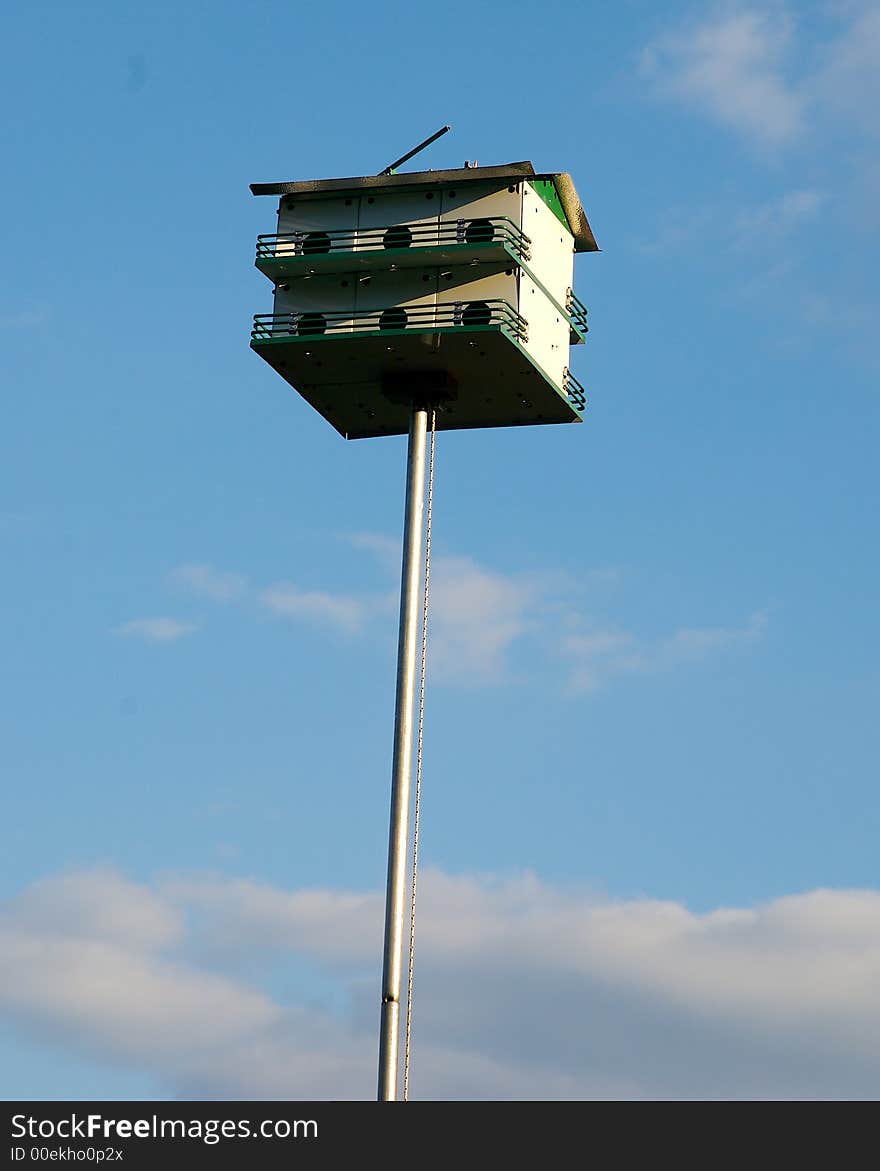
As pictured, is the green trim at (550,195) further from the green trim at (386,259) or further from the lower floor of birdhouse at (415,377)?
the lower floor of birdhouse at (415,377)

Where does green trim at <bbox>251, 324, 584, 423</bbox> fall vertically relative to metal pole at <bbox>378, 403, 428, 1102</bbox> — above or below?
above

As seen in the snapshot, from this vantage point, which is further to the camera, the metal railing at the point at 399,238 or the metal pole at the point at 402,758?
the metal railing at the point at 399,238

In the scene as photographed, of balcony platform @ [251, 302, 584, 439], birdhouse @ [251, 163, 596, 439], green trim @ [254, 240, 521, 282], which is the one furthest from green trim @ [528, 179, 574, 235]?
balcony platform @ [251, 302, 584, 439]

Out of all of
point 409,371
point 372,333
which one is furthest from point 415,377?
point 372,333

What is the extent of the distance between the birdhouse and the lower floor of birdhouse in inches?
1.2

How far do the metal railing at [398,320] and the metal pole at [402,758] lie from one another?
1751mm

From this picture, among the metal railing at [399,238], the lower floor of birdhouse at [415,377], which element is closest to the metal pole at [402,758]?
the lower floor of birdhouse at [415,377]

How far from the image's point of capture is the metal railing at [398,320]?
33.3 m

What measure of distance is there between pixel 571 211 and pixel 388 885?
11.6 meters

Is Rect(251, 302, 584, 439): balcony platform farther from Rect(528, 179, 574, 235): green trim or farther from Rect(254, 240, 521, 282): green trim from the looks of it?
Rect(528, 179, 574, 235): green trim

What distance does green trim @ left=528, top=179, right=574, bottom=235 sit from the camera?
1356 inches

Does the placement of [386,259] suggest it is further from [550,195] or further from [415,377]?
[550,195]

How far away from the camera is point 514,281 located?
33625mm
